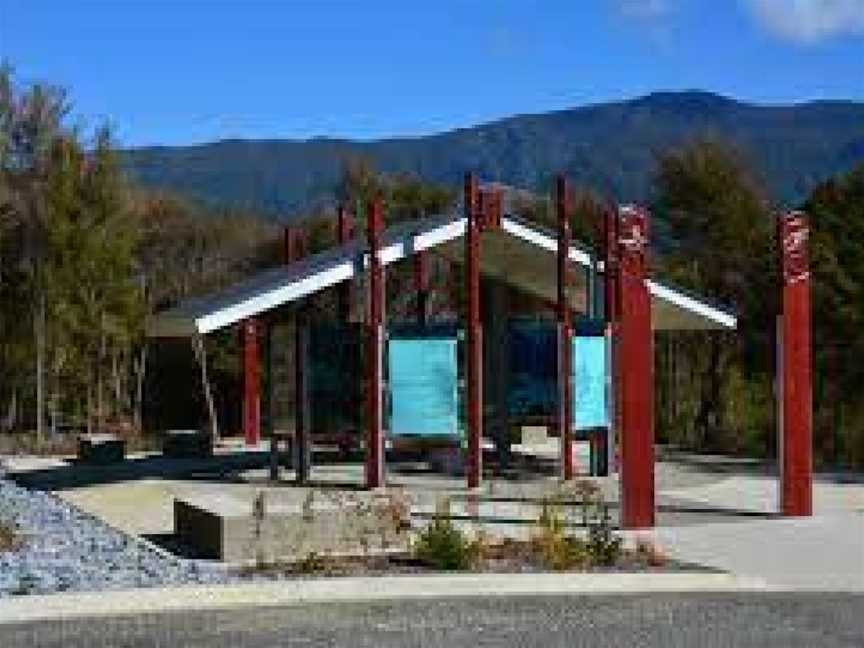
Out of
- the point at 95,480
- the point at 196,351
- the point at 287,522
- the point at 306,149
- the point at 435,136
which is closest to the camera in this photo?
the point at 287,522

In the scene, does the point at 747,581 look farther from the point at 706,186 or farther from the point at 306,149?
the point at 306,149

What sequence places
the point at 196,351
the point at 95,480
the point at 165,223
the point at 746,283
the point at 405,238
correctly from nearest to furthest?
1. the point at 405,238
2. the point at 95,480
3. the point at 746,283
4. the point at 196,351
5. the point at 165,223

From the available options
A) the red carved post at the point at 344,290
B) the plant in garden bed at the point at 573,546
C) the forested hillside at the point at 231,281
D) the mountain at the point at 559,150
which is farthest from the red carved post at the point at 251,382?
the mountain at the point at 559,150

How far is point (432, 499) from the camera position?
66.0ft

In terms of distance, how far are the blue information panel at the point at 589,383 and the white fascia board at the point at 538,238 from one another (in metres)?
0.99

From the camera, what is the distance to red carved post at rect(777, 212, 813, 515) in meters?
18.6

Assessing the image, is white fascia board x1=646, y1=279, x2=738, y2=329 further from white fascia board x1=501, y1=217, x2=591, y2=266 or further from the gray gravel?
the gray gravel

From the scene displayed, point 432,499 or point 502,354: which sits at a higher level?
point 502,354

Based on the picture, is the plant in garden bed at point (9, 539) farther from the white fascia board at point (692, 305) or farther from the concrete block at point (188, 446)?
the concrete block at point (188, 446)

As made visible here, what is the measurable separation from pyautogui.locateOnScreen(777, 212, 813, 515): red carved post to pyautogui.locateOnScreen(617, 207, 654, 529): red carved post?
161cm

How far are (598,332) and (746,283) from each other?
973 centimetres

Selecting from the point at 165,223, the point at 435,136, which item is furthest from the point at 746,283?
the point at 435,136

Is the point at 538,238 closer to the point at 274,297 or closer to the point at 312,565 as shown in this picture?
the point at 274,297

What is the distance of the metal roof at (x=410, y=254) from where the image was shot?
21156mm
